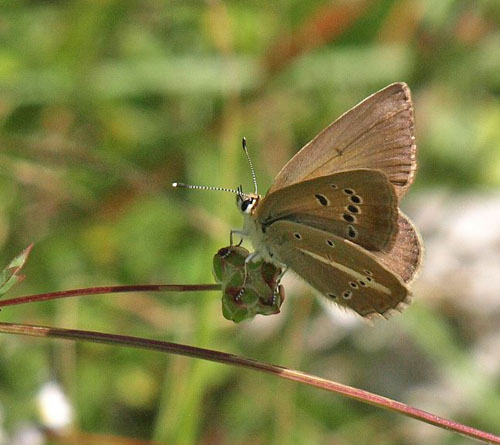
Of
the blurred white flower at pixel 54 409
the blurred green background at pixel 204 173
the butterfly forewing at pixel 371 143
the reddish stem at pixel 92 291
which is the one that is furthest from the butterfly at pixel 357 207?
the blurred white flower at pixel 54 409

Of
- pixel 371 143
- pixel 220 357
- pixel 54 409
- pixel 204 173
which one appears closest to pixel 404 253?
pixel 371 143

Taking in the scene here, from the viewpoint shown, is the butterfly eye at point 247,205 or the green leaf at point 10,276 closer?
the green leaf at point 10,276

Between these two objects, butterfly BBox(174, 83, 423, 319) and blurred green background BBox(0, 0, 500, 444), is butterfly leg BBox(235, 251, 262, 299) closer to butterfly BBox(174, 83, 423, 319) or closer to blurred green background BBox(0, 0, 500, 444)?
butterfly BBox(174, 83, 423, 319)

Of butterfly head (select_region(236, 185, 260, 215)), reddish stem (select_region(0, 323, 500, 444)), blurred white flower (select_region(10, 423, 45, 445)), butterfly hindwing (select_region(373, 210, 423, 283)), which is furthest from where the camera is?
blurred white flower (select_region(10, 423, 45, 445))

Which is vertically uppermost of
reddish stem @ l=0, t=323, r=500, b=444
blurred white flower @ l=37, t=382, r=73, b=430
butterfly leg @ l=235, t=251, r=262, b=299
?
blurred white flower @ l=37, t=382, r=73, b=430

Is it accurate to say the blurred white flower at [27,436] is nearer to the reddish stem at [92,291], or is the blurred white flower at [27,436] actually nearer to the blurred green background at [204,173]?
the blurred green background at [204,173]

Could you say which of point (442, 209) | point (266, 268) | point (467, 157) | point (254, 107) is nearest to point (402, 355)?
point (442, 209)

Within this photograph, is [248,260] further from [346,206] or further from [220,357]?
[220,357]

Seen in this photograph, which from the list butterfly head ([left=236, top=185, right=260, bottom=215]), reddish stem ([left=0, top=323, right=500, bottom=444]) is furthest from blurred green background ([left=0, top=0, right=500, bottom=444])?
reddish stem ([left=0, top=323, right=500, bottom=444])
